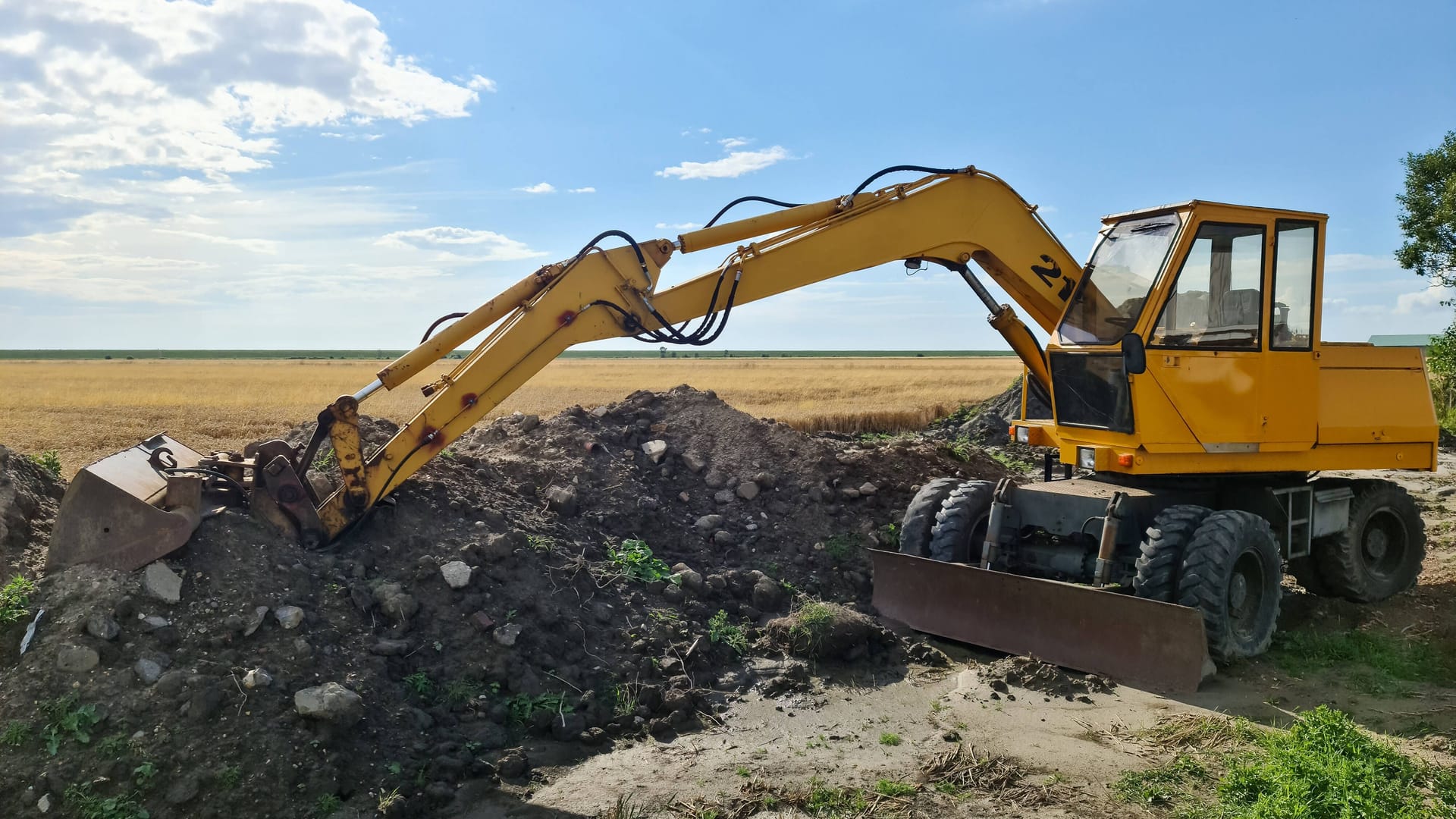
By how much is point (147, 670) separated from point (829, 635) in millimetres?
4269

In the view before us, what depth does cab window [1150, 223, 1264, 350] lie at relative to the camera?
6828 mm

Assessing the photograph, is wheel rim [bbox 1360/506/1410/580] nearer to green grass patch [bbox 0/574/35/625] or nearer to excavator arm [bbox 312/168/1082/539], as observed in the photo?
excavator arm [bbox 312/168/1082/539]

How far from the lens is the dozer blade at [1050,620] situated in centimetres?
619

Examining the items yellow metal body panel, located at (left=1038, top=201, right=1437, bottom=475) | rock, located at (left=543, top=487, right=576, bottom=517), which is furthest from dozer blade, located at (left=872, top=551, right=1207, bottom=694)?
rock, located at (left=543, top=487, right=576, bottom=517)

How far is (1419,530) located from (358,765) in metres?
9.12

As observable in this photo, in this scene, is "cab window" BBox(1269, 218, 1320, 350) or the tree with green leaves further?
the tree with green leaves

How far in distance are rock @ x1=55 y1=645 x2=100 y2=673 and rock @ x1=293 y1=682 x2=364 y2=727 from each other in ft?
3.50

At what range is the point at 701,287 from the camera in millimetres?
7023

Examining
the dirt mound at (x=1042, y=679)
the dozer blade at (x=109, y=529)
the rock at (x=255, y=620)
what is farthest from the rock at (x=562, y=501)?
the dirt mound at (x=1042, y=679)

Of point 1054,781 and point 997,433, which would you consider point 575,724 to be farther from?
point 997,433

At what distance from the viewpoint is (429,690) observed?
18.8 feet

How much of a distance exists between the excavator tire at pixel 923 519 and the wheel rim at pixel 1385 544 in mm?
3866

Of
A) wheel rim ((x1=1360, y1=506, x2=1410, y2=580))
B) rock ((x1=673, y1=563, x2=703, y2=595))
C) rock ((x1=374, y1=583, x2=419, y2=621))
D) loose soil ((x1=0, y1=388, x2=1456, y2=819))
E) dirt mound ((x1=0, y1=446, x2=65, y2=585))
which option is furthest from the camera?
wheel rim ((x1=1360, y1=506, x2=1410, y2=580))

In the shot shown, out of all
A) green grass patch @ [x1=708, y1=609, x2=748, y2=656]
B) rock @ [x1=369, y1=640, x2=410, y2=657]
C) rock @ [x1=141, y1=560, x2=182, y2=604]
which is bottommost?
green grass patch @ [x1=708, y1=609, x2=748, y2=656]
